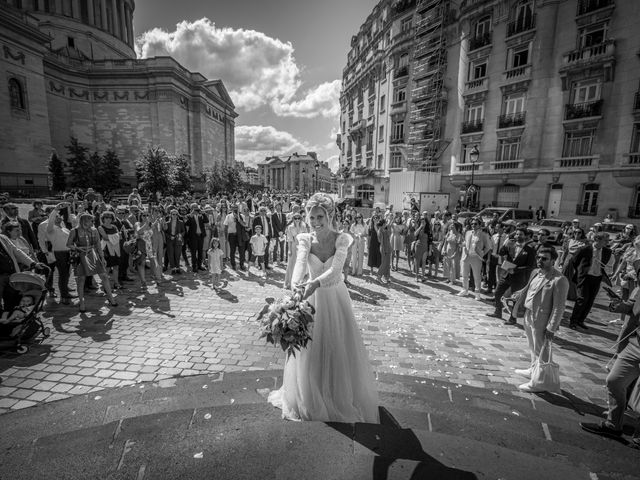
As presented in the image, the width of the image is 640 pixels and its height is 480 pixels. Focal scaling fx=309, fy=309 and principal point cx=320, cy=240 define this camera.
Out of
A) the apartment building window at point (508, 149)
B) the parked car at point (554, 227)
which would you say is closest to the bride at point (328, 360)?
the parked car at point (554, 227)

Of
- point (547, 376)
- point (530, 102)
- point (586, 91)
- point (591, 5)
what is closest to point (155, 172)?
point (530, 102)

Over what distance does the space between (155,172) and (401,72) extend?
88.1ft

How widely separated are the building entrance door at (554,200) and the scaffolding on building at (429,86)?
9384 mm

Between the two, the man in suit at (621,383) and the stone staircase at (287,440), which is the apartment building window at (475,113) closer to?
the man in suit at (621,383)

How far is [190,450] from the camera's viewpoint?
2.83 meters

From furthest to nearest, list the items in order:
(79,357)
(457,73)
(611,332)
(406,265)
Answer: (457,73), (406,265), (611,332), (79,357)

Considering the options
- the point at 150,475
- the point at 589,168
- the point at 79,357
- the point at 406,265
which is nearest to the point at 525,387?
the point at 150,475

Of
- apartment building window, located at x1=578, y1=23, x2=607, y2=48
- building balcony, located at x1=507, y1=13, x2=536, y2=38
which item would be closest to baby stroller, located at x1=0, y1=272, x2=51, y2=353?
apartment building window, located at x1=578, y1=23, x2=607, y2=48

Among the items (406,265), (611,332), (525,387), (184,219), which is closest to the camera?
(525,387)

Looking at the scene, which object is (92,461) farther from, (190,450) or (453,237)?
(453,237)

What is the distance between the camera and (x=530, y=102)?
2283 cm

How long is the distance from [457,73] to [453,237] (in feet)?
79.1

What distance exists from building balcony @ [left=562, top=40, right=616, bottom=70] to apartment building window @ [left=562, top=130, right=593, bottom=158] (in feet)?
14.3

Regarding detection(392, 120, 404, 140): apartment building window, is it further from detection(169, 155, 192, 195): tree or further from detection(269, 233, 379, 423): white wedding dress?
detection(269, 233, 379, 423): white wedding dress
